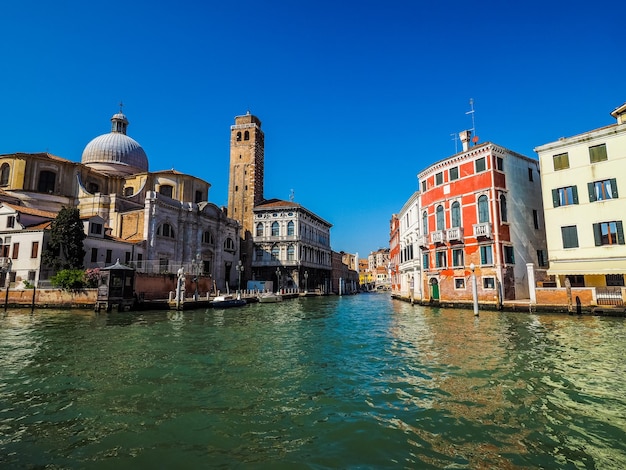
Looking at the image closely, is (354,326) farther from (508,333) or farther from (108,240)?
(108,240)

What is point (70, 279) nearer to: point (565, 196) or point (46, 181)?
point (46, 181)

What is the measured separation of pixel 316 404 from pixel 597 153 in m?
23.5

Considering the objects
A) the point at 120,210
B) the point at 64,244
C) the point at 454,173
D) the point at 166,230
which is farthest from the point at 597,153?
the point at 120,210

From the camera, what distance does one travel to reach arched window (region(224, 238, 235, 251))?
47.7 meters

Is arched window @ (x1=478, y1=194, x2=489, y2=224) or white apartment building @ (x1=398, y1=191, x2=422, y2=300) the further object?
white apartment building @ (x1=398, y1=191, x2=422, y2=300)

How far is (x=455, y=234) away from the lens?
86.7 ft

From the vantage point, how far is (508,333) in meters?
13.7

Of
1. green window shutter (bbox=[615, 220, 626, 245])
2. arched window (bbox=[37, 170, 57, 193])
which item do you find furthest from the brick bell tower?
green window shutter (bbox=[615, 220, 626, 245])

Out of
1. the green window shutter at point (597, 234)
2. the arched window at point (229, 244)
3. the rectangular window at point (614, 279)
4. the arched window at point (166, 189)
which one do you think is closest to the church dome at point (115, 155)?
the arched window at point (166, 189)

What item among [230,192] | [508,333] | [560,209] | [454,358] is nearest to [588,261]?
[560,209]

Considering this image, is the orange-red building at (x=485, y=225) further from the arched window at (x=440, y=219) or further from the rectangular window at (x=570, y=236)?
the rectangular window at (x=570, y=236)

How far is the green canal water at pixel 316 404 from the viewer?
450cm

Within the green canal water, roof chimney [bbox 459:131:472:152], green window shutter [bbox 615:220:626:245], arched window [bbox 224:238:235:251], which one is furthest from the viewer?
arched window [bbox 224:238:235:251]

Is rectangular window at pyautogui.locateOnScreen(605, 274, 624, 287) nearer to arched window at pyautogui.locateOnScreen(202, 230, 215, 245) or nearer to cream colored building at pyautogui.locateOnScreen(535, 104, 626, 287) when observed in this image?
cream colored building at pyautogui.locateOnScreen(535, 104, 626, 287)
